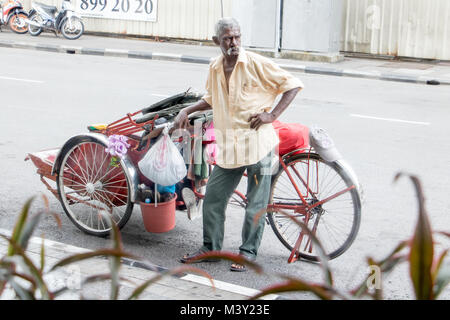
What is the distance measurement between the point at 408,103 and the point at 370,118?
157 centimetres

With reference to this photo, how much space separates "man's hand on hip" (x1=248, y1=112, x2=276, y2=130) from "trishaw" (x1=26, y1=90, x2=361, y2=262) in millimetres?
505

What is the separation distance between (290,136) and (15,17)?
54.9 ft

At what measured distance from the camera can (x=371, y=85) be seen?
12.7 meters

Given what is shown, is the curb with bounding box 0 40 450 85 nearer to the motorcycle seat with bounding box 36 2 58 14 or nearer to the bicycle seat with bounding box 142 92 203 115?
the motorcycle seat with bounding box 36 2 58 14

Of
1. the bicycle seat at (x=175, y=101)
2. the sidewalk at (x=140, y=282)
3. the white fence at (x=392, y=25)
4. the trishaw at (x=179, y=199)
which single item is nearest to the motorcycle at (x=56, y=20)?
the white fence at (x=392, y=25)

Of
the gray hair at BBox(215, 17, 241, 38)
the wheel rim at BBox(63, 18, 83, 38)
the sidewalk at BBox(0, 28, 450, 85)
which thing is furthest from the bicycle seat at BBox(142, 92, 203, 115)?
the wheel rim at BBox(63, 18, 83, 38)

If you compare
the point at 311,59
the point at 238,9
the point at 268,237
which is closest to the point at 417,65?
the point at 311,59

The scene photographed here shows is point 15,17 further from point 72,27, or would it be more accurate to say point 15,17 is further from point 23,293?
point 23,293

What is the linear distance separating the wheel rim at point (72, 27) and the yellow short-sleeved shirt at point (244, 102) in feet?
49.8

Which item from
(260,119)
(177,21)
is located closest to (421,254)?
(260,119)

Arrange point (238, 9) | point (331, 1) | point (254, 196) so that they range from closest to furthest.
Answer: point (254, 196) < point (331, 1) < point (238, 9)

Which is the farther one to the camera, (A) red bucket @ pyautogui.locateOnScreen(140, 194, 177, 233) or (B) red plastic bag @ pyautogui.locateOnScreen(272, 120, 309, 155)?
(A) red bucket @ pyautogui.locateOnScreen(140, 194, 177, 233)

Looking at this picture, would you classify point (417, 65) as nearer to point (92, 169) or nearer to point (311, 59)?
point (311, 59)

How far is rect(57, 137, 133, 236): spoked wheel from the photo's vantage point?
5031 mm
